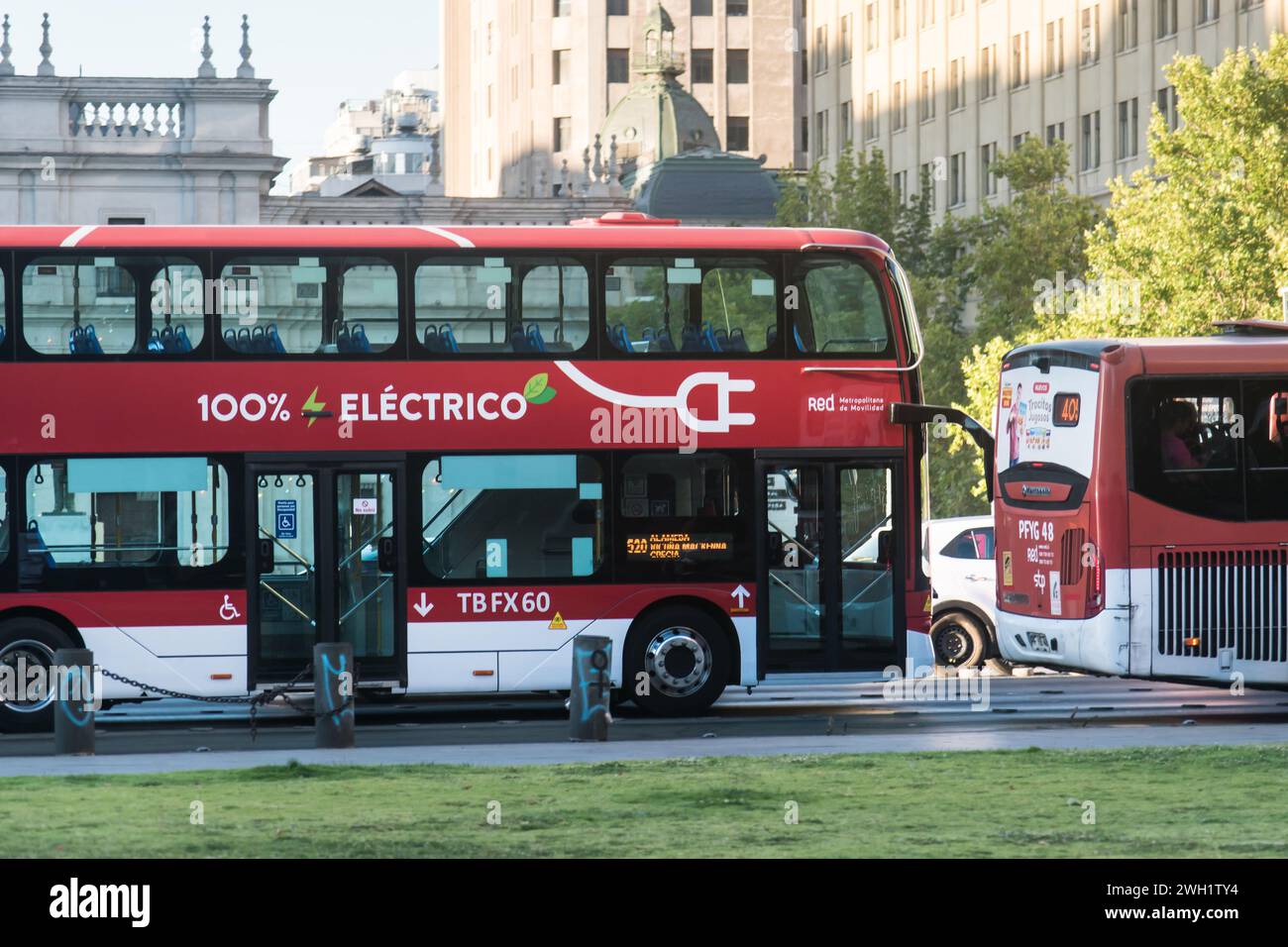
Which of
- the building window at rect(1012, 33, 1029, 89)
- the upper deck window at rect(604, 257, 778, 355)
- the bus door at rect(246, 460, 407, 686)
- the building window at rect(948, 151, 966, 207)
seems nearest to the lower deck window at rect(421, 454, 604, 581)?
the bus door at rect(246, 460, 407, 686)

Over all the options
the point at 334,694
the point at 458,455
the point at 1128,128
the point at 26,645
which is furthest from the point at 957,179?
the point at 334,694

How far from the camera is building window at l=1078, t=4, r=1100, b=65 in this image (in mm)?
64062

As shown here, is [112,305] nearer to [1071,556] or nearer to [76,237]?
[76,237]

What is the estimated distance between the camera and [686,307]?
1862 centimetres

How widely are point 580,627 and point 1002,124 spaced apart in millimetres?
54314

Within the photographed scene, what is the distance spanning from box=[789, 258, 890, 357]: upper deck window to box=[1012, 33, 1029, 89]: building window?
5166 cm

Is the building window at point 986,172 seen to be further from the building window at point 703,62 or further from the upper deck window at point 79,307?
the upper deck window at point 79,307

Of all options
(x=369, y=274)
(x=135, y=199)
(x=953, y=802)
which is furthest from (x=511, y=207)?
(x=953, y=802)

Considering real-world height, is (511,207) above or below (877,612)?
above

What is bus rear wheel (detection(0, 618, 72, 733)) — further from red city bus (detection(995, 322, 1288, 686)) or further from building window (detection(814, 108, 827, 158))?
building window (detection(814, 108, 827, 158))

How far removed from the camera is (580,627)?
18.4m

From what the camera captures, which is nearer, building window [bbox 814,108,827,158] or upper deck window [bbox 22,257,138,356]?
upper deck window [bbox 22,257,138,356]
